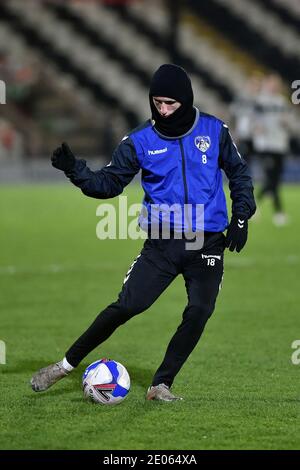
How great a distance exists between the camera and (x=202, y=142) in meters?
6.41

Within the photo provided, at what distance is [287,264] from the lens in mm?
12953

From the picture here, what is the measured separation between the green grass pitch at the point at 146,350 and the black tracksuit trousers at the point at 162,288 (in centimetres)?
29

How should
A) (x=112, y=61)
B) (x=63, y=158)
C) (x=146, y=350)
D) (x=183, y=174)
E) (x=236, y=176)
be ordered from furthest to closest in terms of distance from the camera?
(x=112, y=61) → (x=146, y=350) → (x=236, y=176) → (x=183, y=174) → (x=63, y=158)

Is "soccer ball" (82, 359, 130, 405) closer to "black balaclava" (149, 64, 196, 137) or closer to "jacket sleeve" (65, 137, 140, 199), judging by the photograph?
"jacket sleeve" (65, 137, 140, 199)

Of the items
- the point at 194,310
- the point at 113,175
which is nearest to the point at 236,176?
the point at 113,175

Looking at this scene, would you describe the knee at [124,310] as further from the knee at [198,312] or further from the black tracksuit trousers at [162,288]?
the knee at [198,312]

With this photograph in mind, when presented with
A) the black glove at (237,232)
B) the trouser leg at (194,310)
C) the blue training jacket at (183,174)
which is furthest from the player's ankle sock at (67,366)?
the black glove at (237,232)

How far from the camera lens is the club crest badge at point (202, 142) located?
21.0 ft

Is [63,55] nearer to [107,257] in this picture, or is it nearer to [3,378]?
[107,257]

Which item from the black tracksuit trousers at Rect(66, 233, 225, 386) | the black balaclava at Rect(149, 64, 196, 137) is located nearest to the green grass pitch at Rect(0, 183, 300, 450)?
the black tracksuit trousers at Rect(66, 233, 225, 386)

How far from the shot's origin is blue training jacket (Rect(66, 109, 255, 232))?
21.0 ft

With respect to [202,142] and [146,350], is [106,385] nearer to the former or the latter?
[202,142]

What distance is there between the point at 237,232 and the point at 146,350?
2.03m
